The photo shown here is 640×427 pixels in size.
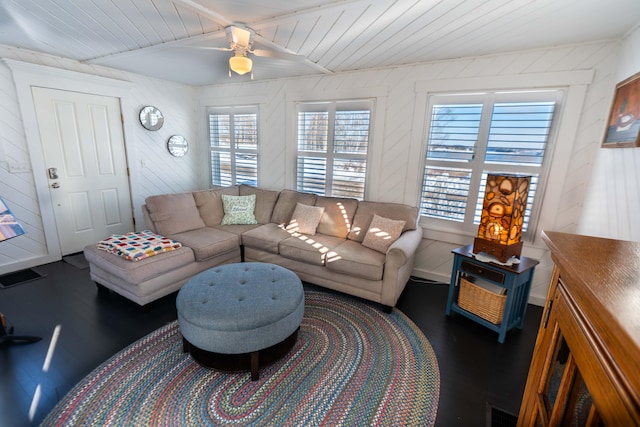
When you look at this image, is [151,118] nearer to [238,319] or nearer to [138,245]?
[138,245]

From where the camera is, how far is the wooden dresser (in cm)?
42

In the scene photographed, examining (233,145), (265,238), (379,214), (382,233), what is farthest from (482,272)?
(233,145)

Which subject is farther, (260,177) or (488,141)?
(260,177)

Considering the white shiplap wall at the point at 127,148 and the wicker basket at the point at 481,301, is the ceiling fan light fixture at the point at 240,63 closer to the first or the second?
the wicker basket at the point at 481,301

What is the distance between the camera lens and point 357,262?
8.54 feet

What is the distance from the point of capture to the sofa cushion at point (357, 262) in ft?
8.33

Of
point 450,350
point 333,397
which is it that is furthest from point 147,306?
point 450,350

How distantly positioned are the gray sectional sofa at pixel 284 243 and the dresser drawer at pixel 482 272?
1.51 feet

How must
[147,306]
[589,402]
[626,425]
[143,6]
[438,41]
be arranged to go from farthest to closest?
[147,306] < [438,41] < [143,6] < [589,402] < [626,425]

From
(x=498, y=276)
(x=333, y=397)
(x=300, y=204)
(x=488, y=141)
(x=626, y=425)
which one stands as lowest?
(x=333, y=397)

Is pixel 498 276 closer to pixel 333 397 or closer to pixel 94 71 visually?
pixel 333 397

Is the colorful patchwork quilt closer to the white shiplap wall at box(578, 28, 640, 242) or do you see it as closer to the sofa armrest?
the sofa armrest

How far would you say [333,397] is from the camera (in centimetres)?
174

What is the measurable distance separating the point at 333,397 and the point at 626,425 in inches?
62.9
